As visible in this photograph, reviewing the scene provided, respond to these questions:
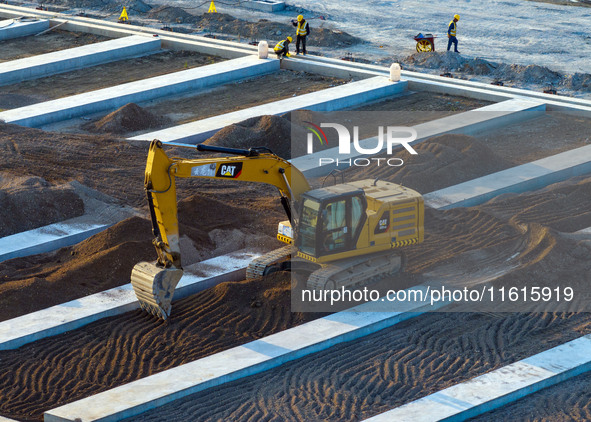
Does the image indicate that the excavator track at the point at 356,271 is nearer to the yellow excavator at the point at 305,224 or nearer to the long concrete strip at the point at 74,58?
the yellow excavator at the point at 305,224

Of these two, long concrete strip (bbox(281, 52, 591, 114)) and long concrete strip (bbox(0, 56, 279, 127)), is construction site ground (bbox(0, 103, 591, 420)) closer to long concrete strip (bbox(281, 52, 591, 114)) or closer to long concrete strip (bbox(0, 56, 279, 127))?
long concrete strip (bbox(0, 56, 279, 127))

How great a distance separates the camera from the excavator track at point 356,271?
530 inches

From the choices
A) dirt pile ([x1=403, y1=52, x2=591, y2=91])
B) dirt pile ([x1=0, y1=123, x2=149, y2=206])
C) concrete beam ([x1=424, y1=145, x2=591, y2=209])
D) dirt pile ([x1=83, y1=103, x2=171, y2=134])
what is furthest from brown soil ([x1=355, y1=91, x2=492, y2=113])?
dirt pile ([x1=0, y1=123, x2=149, y2=206])

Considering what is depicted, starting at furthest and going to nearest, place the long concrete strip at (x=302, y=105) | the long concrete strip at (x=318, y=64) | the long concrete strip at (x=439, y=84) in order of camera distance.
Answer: the long concrete strip at (x=318, y=64) → the long concrete strip at (x=439, y=84) → the long concrete strip at (x=302, y=105)

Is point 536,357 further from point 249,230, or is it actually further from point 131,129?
point 131,129

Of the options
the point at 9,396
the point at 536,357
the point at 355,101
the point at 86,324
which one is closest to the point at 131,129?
the point at 355,101

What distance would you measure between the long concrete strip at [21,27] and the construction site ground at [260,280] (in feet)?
31.4

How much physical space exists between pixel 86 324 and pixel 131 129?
9.18 m

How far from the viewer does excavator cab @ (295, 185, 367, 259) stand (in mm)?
13273

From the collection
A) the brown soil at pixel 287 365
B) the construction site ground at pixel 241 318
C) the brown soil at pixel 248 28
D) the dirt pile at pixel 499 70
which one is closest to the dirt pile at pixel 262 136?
the construction site ground at pixel 241 318

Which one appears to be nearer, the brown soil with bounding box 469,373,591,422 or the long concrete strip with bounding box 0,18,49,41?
the brown soil with bounding box 469,373,591,422

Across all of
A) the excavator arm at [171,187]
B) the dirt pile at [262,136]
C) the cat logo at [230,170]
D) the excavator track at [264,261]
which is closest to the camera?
the excavator arm at [171,187]

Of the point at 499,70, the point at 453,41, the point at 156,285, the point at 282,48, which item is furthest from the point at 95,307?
the point at 453,41

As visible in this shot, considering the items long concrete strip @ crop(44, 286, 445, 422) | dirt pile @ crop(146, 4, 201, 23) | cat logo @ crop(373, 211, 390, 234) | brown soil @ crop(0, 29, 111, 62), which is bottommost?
long concrete strip @ crop(44, 286, 445, 422)
